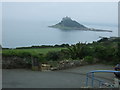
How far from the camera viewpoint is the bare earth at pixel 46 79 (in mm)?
9414

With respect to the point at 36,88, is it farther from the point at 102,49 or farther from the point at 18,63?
the point at 102,49

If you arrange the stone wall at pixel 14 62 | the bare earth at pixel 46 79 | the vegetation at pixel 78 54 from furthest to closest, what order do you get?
the vegetation at pixel 78 54
the stone wall at pixel 14 62
the bare earth at pixel 46 79

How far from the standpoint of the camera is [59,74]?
1191 centimetres

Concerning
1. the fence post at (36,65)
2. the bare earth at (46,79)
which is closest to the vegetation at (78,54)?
the fence post at (36,65)

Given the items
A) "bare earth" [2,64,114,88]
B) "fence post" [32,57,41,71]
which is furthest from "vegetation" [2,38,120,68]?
"bare earth" [2,64,114,88]

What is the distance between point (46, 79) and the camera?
10586 mm

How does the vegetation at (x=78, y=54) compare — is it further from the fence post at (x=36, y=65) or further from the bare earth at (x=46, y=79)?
the bare earth at (x=46, y=79)

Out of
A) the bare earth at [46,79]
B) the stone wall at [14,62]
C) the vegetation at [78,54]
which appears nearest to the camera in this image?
the bare earth at [46,79]

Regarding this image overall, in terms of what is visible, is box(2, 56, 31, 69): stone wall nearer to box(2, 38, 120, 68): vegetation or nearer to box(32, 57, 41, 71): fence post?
box(2, 38, 120, 68): vegetation

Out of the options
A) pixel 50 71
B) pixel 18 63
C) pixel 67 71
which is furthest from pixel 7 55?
pixel 67 71

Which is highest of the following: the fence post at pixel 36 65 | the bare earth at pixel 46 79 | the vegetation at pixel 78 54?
the vegetation at pixel 78 54

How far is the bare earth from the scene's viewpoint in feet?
30.9

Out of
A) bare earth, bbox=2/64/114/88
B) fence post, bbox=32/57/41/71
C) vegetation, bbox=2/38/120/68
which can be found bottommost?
bare earth, bbox=2/64/114/88

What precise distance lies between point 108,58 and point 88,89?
7.71m
